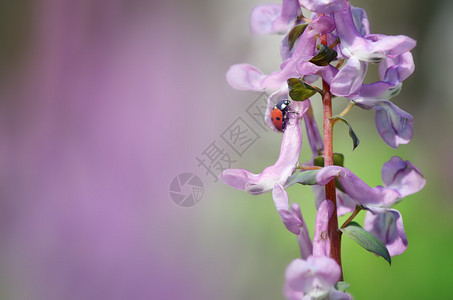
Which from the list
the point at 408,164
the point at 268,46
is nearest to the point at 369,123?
the point at 268,46

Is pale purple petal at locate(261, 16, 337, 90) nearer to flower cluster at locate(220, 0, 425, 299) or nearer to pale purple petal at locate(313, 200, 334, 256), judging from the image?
flower cluster at locate(220, 0, 425, 299)

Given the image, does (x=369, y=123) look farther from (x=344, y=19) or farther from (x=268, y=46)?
(x=344, y=19)

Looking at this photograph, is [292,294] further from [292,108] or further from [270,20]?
[270,20]

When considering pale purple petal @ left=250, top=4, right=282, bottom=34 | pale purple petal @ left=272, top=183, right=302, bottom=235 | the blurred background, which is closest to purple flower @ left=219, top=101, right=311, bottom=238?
pale purple petal @ left=272, top=183, right=302, bottom=235
